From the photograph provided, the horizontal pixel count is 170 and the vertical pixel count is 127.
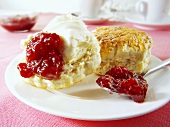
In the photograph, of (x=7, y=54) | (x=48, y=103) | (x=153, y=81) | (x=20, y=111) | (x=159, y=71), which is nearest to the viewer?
(x=48, y=103)

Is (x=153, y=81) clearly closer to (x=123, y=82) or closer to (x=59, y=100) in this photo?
(x=123, y=82)

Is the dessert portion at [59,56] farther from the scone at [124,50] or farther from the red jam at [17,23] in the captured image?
the red jam at [17,23]

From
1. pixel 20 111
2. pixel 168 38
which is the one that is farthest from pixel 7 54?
pixel 168 38

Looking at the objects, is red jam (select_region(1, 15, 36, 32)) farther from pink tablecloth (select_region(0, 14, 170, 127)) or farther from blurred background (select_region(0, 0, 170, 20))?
blurred background (select_region(0, 0, 170, 20))

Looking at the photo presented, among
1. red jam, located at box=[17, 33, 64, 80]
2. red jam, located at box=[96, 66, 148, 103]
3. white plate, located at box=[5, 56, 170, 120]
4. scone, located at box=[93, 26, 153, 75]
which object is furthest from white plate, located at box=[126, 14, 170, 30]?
red jam, located at box=[17, 33, 64, 80]

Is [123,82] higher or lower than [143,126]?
higher

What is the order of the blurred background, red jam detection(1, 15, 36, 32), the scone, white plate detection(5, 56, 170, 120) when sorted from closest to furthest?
white plate detection(5, 56, 170, 120) < the scone < red jam detection(1, 15, 36, 32) < the blurred background
